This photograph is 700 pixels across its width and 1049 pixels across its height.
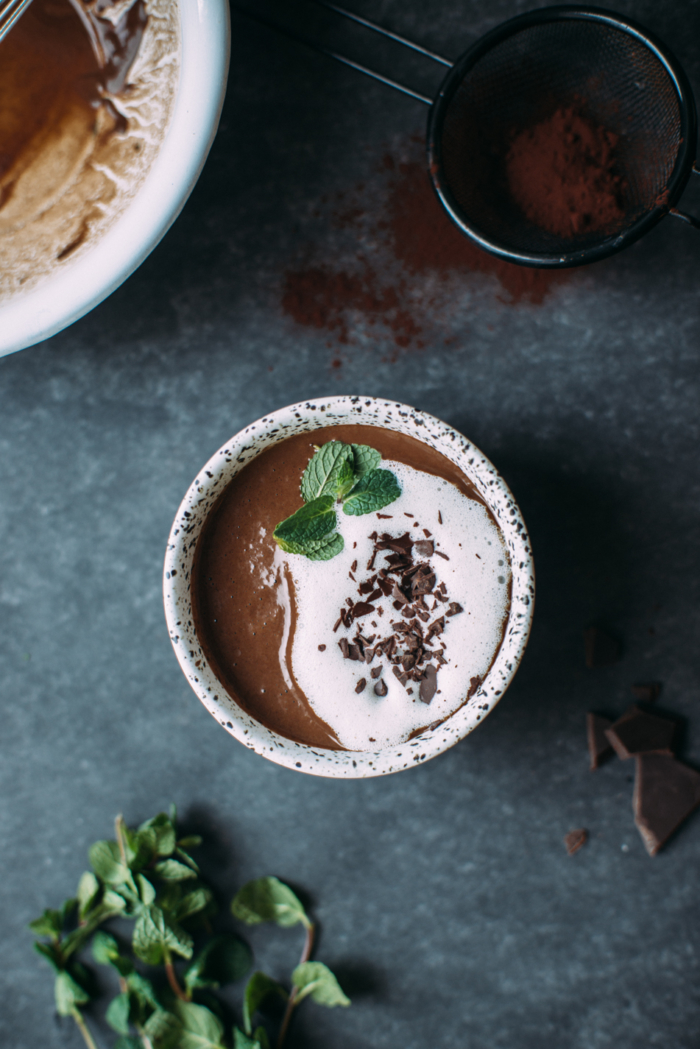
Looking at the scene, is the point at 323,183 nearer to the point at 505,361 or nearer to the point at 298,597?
the point at 505,361

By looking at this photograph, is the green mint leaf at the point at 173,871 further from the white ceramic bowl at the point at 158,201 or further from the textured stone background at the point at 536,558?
the white ceramic bowl at the point at 158,201

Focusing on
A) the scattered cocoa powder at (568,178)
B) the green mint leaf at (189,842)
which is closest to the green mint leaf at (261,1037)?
the green mint leaf at (189,842)

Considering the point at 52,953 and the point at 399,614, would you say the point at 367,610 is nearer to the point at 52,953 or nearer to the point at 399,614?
the point at 399,614

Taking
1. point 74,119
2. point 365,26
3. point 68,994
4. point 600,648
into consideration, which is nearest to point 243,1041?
point 68,994

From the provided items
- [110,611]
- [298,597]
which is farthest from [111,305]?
[298,597]

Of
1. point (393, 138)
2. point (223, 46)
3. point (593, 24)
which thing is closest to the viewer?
point (223, 46)

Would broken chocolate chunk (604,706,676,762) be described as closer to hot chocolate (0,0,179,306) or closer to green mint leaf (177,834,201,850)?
green mint leaf (177,834,201,850)

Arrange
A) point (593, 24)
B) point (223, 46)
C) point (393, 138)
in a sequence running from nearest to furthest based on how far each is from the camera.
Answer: point (223, 46)
point (593, 24)
point (393, 138)
